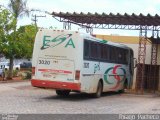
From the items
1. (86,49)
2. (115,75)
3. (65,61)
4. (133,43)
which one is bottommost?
(115,75)

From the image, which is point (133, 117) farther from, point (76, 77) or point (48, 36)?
point (48, 36)

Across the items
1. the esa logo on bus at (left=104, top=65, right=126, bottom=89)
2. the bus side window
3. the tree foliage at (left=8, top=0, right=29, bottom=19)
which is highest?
the tree foliage at (left=8, top=0, right=29, bottom=19)

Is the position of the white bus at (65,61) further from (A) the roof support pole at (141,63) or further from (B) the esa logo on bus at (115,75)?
(A) the roof support pole at (141,63)

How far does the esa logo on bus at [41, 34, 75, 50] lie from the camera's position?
2228 cm

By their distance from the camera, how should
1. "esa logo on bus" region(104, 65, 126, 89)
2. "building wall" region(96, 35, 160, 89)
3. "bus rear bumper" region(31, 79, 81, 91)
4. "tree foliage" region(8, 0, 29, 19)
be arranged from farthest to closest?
"tree foliage" region(8, 0, 29, 19)
"building wall" region(96, 35, 160, 89)
"esa logo on bus" region(104, 65, 126, 89)
"bus rear bumper" region(31, 79, 81, 91)

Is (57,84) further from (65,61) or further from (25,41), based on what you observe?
(25,41)

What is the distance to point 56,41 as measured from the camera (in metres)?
22.5

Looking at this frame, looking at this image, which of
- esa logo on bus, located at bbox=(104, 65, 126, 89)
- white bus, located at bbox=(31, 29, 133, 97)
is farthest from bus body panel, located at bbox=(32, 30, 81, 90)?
esa logo on bus, located at bbox=(104, 65, 126, 89)

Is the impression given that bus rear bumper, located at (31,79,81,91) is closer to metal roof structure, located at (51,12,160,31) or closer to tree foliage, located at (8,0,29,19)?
metal roof structure, located at (51,12,160,31)

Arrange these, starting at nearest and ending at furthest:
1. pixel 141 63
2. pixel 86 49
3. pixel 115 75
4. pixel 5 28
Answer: pixel 86 49
pixel 115 75
pixel 141 63
pixel 5 28

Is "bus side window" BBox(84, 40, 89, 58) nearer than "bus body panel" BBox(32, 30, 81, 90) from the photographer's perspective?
No

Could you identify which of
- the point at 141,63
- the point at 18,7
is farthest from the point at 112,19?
the point at 18,7

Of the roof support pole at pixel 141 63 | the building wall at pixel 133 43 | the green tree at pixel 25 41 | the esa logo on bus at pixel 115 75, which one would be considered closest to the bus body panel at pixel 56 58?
the esa logo on bus at pixel 115 75

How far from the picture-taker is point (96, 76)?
24344 millimetres
